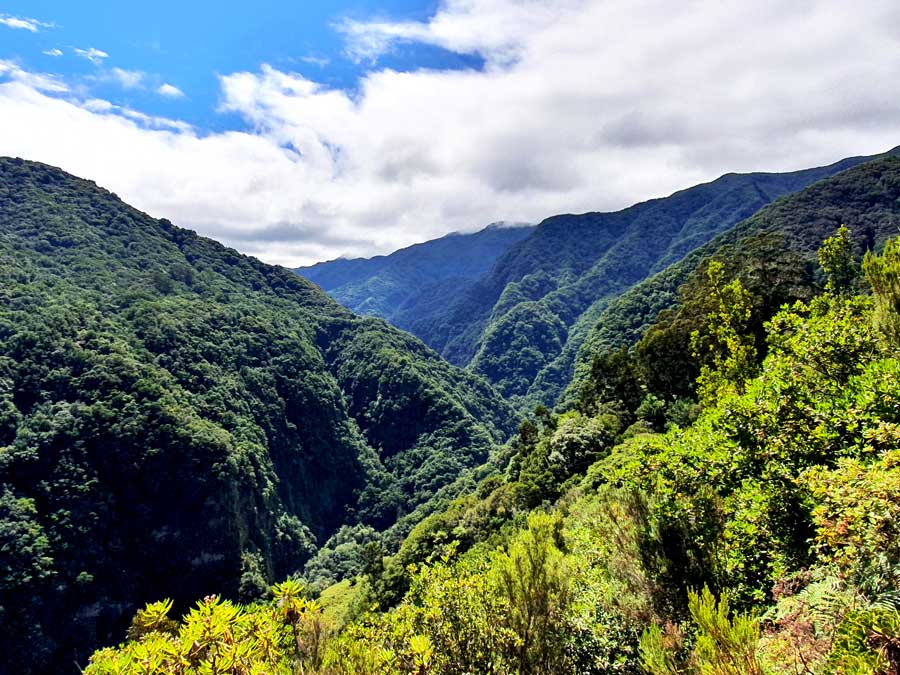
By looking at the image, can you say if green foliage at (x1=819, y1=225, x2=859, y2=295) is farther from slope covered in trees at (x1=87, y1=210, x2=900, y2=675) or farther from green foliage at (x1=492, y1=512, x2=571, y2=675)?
green foliage at (x1=492, y1=512, x2=571, y2=675)

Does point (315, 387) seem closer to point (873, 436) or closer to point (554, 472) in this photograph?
point (554, 472)

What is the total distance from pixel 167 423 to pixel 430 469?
60535 mm

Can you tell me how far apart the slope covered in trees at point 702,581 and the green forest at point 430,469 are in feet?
0.14

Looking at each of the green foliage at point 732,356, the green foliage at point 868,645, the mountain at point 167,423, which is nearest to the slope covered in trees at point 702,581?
the green foliage at point 868,645

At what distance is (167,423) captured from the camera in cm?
7919

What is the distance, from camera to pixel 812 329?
11.1 metres

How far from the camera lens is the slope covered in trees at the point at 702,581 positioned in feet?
14.8

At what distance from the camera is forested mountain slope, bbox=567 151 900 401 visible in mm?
37281

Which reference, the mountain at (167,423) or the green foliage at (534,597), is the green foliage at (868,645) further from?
the mountain at (167,423)

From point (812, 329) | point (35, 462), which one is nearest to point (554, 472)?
point (812, 329)

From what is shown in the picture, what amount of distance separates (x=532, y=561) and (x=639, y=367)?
129 feet

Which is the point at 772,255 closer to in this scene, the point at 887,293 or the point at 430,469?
the point at 887,293

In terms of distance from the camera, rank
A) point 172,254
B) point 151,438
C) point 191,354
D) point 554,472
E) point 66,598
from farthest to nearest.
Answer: point 172,254 → point 191,354 → point 151,438 → point 66,598 → point 554,472

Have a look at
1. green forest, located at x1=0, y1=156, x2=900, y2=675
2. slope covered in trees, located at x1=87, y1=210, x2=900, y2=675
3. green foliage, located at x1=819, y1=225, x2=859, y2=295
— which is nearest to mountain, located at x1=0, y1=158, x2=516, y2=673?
green forest, located at x1=0, y1=156, x2=900, y2=675
